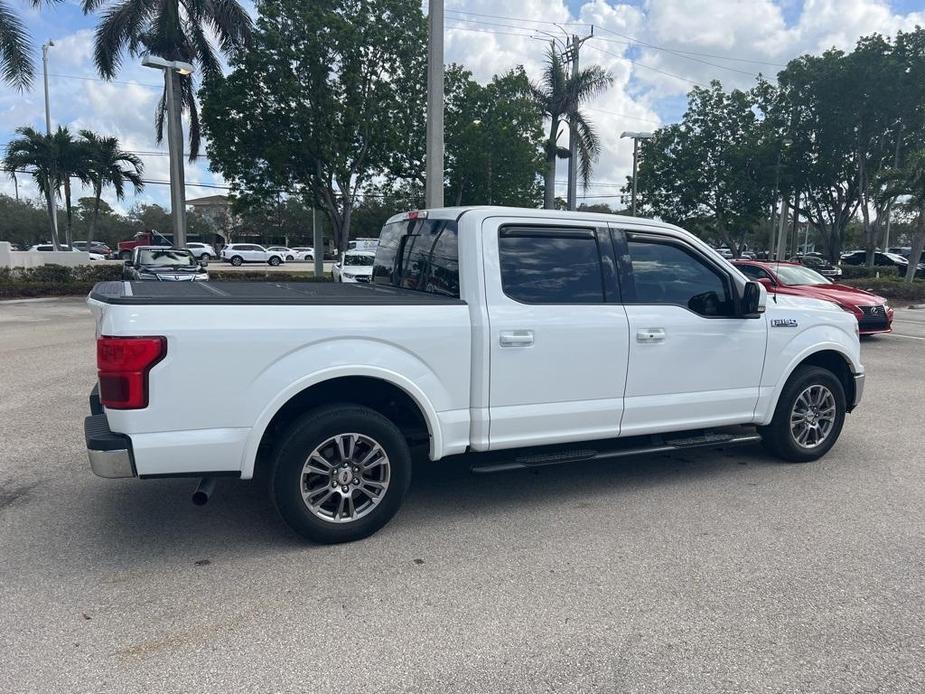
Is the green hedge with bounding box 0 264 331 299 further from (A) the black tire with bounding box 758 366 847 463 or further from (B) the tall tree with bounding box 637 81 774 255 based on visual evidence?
(B) the tall tree with bounding box 637 81 774 255

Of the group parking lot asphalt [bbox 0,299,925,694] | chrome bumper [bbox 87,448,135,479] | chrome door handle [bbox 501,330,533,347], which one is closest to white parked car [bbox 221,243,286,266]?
parking lot asphalt [bbox 0,299,925,694]

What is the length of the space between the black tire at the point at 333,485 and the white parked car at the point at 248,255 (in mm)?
49978

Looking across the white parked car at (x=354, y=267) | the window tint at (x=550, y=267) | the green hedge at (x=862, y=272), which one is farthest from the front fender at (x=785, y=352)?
the green hedge at (x=862, y=272)

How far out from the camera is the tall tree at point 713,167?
34875 mm

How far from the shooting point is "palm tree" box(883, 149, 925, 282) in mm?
24125

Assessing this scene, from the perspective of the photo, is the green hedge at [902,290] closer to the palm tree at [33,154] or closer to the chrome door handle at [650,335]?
the chrome door handle at [650,335]

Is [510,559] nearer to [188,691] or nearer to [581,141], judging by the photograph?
[188,691]

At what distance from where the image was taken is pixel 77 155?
106ft

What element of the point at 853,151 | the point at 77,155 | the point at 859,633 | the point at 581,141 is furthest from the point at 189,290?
the point at 853,151

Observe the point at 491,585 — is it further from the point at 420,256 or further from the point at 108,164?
the point at 108,164

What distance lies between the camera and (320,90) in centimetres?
2219

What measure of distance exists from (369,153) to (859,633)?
22588 millimetres

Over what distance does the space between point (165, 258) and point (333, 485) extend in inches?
702

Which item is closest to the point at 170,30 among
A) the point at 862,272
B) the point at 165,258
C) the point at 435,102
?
the point at 165,258
